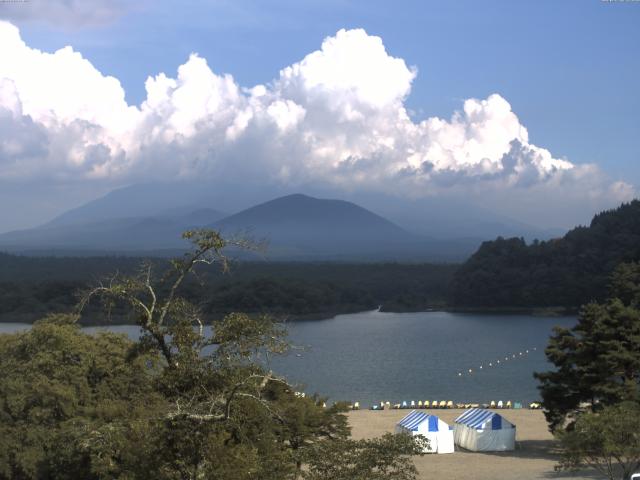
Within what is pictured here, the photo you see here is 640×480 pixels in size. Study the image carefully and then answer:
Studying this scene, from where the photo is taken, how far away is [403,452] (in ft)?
30.1

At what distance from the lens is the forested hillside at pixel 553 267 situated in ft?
238

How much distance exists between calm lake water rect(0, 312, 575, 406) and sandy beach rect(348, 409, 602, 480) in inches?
129

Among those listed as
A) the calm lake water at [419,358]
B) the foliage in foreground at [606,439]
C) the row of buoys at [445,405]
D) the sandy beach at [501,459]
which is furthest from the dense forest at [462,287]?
the foliage in foreground at [606,439]

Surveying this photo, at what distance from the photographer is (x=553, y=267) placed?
3002 inches

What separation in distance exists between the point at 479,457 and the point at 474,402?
38.1ft

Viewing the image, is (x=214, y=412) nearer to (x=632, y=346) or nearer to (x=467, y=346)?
(x=632, y=346)

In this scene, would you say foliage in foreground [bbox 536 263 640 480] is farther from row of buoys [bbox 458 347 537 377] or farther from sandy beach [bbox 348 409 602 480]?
row of buoys [bbox 458 347 537 377]

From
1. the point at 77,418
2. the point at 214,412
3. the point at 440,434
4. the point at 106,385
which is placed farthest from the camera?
the point at 440,434

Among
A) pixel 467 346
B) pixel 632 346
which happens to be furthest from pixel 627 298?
pixel 467 346

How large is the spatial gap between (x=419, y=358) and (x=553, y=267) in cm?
3589

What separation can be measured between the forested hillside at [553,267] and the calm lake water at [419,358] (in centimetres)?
585

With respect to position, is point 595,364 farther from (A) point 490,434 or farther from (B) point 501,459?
(A) point 490,434

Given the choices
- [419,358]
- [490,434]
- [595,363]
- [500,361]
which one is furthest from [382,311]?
[595,363]

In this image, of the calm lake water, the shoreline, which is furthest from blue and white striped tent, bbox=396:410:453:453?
the shoreline
